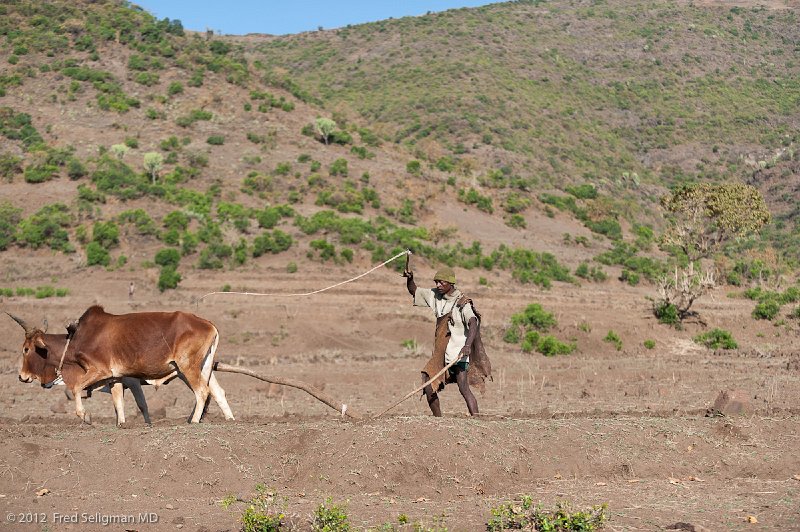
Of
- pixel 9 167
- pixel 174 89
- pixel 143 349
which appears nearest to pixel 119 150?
pixel 9 167

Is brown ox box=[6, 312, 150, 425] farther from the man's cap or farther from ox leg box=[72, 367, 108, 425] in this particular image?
the man's cap

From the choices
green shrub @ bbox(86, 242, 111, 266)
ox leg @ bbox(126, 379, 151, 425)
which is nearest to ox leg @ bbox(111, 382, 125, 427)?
ox leg @ bbox(126, 379, 151, 425)

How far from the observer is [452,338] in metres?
10.6

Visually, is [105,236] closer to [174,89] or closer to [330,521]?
[174,89]

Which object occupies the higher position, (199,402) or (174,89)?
(174,89)

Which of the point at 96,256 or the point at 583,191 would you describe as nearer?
the point at 96,256

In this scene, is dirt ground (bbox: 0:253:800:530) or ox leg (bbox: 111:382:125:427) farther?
ox leg (bbox: 111:382:125:427)

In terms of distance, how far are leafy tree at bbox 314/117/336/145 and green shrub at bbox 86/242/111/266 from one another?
63.8 ft

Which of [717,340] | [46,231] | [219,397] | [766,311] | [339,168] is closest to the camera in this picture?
[219,397]

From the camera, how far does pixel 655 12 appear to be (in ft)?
327

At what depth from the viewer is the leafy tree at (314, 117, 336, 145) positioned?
5072cm

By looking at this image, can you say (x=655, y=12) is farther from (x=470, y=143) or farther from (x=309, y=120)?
(x=309, y=120)

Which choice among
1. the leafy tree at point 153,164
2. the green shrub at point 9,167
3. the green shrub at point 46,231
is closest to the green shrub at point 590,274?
the leafy tree at point 153,164

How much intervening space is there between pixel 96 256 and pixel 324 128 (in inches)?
797
